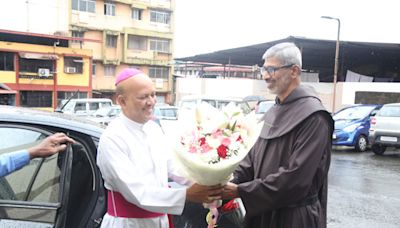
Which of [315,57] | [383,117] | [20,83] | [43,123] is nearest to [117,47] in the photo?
[20,83]

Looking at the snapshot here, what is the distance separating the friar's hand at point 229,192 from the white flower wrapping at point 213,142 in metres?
0.17

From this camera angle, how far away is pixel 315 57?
30.2 m

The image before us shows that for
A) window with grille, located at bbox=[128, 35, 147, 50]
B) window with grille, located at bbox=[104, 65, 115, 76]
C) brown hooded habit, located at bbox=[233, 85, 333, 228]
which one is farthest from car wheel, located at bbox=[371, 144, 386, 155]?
window with grille, located at bbox=[128, 35, 147, 50]

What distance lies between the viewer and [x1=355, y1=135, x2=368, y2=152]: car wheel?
41.9 feet

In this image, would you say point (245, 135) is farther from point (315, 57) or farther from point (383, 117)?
point (315, 57)

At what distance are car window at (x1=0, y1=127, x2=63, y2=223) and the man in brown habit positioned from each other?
1.04 m

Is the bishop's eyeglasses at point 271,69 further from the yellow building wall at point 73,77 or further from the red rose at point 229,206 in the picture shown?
the yellow building wall at point 73,77

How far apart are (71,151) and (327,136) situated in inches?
61.3

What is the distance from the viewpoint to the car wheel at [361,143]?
41.9 ft

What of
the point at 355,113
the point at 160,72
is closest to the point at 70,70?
the point at 160,72

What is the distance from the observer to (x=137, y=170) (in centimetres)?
197

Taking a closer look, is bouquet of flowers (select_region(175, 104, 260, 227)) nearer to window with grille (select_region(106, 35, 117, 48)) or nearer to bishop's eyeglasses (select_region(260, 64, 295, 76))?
bishop's eyeglasses (select_region(260, 64, 295, 76))

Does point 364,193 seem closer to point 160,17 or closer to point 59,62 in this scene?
point 59,62

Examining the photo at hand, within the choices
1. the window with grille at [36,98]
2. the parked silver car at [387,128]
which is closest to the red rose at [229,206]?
the parked silver car at [387,128]
